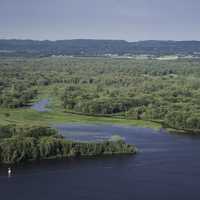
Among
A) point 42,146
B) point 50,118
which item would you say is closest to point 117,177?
point 42,146

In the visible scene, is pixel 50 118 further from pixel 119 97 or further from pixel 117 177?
pixel 117 177

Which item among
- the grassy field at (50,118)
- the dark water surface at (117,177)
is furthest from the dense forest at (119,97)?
the dark water surface at (117,177)

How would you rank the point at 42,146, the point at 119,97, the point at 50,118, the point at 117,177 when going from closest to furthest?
the point at 117,177 → the point at 42,146 → the point at 50,118 → the point at 119,97

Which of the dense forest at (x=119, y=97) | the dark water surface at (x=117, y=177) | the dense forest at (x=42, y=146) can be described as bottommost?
the dense forest at (x=119, y=97)

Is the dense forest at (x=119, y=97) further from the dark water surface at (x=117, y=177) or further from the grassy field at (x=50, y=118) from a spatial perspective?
the dark water surface at (x=117, y=177)

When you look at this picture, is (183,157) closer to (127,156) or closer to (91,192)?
(127,156)

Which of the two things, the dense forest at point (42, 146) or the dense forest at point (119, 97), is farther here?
the dense forest at point (119, 97)

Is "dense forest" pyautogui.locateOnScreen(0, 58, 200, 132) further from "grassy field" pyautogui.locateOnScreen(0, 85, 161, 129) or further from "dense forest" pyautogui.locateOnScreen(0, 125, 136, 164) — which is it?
"dense forest" pyautogui.locateOnScreen(0, 125, 136, 164)
